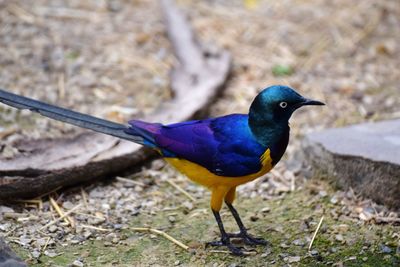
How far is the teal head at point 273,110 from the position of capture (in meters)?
3.86

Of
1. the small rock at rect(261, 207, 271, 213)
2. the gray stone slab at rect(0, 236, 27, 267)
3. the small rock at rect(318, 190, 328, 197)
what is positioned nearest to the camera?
the gray stone slab at rect(0, 236, 27, 267)

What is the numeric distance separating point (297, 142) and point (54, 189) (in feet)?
6.84

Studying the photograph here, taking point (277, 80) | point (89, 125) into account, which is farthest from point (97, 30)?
point (89, 125)

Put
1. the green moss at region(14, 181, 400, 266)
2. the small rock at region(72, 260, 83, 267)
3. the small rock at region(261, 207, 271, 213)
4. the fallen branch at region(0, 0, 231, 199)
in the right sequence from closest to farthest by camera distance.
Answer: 1. the small rock at region(72, 260, 83, 267)
2. the green moss at region(14, 181, 400, 266)
3. the fallen branch at region(0, 0, 231, 199)
4. the small rock at region(261, 207, 271, 213)

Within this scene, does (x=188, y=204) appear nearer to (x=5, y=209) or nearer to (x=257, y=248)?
(x=257, y=248)

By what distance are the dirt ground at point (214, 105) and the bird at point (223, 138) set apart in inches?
16.9

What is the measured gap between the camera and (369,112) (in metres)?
5.90

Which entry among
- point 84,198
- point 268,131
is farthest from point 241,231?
point 84,198

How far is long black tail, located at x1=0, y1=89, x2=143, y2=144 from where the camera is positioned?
12.9 ft

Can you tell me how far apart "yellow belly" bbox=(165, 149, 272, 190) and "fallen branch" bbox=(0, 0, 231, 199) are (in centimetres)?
83

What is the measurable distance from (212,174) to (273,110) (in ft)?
1.71

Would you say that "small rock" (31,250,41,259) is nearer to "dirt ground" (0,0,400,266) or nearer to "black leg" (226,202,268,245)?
"dirt ground" (0,0,400,266)

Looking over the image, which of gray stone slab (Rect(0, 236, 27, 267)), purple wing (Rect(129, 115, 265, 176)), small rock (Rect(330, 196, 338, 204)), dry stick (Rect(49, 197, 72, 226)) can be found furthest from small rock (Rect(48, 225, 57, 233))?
small rock (Rect(330, 196, 338, 204))

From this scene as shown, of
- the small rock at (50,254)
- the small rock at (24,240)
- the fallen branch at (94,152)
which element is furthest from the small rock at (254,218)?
the small rock at (24,240)
